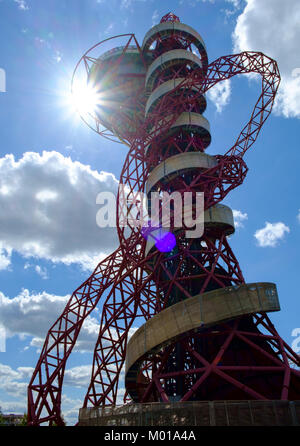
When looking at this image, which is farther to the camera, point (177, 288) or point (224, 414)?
point (177, 288)

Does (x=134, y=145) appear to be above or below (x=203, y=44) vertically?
below

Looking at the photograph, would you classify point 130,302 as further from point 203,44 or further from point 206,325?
point 203,44

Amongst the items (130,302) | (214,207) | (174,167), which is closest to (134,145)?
(174,167)

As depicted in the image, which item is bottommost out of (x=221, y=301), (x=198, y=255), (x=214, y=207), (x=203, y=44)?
(x=221, y=301)

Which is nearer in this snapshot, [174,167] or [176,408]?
[176,408]

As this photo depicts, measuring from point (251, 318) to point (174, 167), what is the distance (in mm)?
13497

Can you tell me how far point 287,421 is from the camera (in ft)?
41.2

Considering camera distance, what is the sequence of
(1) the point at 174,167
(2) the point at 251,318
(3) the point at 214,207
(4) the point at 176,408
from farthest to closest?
1. (1) the point at 174,167
2. (3) the point at 214,207
3. (2) the point at 251,318
4. (4) the point at 176,408

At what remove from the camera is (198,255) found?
28.0 meters

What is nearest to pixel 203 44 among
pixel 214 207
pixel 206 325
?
pixel 214 207

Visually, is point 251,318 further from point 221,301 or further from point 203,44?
point 203,44
